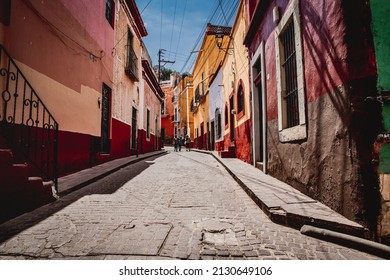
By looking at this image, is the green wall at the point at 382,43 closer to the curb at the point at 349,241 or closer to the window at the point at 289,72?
the curb at the point at 349,241

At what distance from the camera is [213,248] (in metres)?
2.29

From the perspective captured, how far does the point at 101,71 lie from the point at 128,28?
4381 mm

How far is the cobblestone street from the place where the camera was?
7.24 feet

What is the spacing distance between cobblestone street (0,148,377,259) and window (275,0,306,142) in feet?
5.38

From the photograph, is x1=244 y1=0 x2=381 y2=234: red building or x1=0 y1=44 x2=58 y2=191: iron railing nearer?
x1=244 y1=0 x2=381 y2=234: red building

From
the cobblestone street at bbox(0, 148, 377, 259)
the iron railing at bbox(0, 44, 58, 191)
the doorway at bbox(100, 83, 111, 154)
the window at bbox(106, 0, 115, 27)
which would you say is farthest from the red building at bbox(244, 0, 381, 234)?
the window at bbox(106, 0, 115, 27)

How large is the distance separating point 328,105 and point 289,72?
1926 millimetres

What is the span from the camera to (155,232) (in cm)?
266

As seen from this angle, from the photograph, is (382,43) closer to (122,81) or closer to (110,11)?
(110,11)

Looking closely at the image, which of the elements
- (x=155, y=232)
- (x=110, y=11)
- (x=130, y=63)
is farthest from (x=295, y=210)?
(x=130, y=63)

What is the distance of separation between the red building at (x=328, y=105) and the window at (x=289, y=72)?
0.06ft

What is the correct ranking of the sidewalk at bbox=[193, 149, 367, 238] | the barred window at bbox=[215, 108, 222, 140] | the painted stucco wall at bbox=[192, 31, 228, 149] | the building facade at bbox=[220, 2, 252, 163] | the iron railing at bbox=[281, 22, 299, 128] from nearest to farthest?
the sidewalk at bbox=[193, 149, 367, 238]
the iron railing at bbox=[281, 22, 299, 128]
the building facade at bbox=[220, 2, 252, 163]
the barred window at bbox=[215, 108, 222, 140]
the painted stucco wall at bbox=[192, 31, 228, 149]

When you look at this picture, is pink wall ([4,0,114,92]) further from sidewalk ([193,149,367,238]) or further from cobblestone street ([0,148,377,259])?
sidewalk ([193,149,367,238])

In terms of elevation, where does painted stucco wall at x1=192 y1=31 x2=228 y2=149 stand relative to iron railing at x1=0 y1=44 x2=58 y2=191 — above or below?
above
